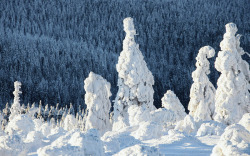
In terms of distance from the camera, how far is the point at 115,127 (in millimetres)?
20766

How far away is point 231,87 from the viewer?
19359 millimetres

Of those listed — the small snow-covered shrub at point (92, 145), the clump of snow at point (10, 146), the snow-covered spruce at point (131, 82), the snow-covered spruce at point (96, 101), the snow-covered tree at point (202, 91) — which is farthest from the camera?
the snow-covered tree at point (202, 91)

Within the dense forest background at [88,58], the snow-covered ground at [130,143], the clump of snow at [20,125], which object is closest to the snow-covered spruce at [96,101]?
the clump of snow at [20,125]

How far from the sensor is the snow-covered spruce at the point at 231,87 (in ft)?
63.5

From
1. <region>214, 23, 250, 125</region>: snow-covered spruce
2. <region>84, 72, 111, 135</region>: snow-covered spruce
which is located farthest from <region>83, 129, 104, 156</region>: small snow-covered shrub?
<region>84, 72, 111, 135</region>: snow-covered spruce

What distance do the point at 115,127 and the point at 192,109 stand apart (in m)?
5.12

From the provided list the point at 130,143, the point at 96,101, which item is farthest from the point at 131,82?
the point at 130,143

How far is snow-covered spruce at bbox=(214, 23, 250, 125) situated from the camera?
63.5 feet

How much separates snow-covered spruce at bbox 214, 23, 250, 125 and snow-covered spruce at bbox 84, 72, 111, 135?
5.44 metres

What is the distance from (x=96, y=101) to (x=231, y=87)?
6.29 m

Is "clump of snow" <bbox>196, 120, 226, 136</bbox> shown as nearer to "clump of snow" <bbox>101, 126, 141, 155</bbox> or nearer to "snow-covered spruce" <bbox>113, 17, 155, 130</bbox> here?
"clump of snow" <bbox>101, 126, 141, 155</bbox>

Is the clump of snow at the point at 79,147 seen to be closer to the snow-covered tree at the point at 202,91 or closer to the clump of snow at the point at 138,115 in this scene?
the clump of snow at the point at 138,115

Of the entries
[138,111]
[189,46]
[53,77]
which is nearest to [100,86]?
[138,111]

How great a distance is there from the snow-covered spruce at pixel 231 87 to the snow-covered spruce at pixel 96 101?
544 cm
